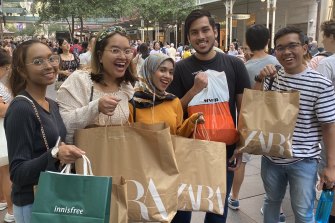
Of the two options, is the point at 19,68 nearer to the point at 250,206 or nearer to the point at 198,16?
the point at 198,16

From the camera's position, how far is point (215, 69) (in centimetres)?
266

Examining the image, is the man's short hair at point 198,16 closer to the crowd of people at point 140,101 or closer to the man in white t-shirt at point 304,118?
the crowd of people at point 140,101

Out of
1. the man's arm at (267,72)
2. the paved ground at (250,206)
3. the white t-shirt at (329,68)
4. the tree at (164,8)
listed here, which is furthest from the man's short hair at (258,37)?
the tree at (164,8)

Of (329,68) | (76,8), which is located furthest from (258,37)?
(76,8)

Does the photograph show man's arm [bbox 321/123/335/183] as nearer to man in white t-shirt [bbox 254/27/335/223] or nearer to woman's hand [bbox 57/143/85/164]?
man in white t-shirt [bbox 254/27/335/223]

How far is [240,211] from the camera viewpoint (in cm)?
404

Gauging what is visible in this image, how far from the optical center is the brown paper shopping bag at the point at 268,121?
2.36 m

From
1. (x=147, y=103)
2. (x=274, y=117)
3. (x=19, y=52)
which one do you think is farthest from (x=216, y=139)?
(x=19, y=52)

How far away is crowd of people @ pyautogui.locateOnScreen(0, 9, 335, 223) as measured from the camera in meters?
1.80

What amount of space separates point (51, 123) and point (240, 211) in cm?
289

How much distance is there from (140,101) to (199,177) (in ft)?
2.14

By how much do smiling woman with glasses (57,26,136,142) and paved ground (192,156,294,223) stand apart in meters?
2.23

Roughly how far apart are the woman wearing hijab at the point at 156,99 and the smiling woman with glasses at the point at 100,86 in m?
0.10

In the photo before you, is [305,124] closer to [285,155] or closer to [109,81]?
[285,155]
